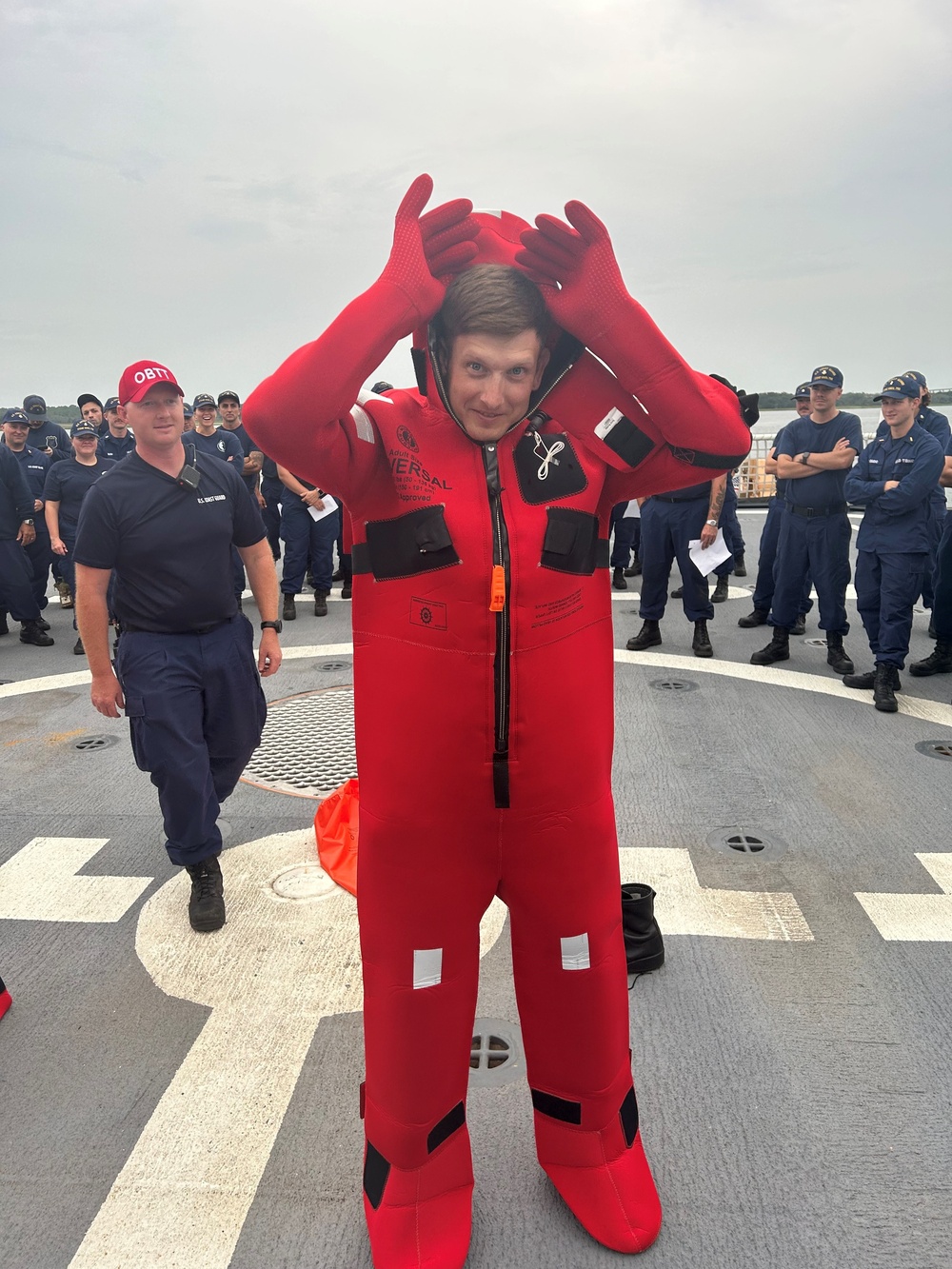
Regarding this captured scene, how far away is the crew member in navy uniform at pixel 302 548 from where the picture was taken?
8.95 metres

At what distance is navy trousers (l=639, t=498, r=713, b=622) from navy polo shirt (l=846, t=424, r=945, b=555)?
4.12 ft

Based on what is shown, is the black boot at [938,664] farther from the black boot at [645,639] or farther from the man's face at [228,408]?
the man's face at [228,408]

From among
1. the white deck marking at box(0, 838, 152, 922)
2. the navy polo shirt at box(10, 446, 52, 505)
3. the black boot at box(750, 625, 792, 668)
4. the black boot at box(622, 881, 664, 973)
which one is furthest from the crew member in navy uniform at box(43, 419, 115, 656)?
the black boot at box(622, 881, 664, 973)

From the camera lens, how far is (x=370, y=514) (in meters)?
1.89

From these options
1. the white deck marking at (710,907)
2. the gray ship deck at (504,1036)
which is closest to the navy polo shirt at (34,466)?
the gray ship deck at (504,1036)

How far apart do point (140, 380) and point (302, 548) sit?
5.65m

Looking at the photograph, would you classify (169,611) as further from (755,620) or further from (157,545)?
(755,620)

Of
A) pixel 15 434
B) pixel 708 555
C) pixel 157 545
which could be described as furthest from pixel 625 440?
pixel 15 434

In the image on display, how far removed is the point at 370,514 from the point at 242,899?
242 cm

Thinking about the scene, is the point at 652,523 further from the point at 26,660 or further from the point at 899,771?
the point at 26,660

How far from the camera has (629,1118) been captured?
2.21m

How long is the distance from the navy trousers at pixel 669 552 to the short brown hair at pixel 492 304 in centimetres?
564

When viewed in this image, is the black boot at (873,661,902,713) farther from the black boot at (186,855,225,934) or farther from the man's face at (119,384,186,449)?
the man's face at (119,384,186,449)

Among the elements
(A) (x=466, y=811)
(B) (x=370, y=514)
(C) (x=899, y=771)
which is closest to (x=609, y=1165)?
(A) (x=466, y=811)
